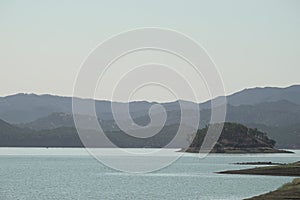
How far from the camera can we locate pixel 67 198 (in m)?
100

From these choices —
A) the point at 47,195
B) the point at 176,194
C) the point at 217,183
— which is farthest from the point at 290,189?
the point at 217,183

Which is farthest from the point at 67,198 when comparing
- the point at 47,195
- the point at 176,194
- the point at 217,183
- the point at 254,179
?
the point at 254,179

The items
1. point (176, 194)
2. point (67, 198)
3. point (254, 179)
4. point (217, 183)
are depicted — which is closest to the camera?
point (67, 198)

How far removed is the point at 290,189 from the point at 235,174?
78102 millimetres

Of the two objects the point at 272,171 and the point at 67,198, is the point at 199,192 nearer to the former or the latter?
the point at 67,198

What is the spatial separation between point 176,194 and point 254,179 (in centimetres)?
3792

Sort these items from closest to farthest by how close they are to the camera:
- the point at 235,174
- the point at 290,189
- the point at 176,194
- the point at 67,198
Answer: the point at 290,189 → the point at 67,198 → the point at 176,194 → the point at 235,174

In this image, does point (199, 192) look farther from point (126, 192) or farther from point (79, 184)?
point (79, 184)

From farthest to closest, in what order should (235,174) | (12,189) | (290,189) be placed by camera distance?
1. (235,174)
2. (12,189)
3. (290,189)

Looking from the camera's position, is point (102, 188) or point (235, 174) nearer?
point (102, 188)

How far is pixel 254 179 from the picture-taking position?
141 metres

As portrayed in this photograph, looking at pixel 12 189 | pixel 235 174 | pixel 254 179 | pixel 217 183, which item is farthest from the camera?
pixel 235 174

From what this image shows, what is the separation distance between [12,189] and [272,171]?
54003 mm

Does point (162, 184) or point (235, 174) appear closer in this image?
point (162, 184)
